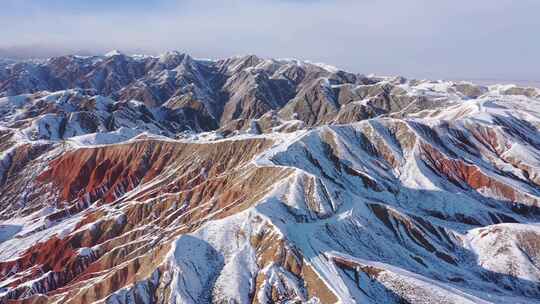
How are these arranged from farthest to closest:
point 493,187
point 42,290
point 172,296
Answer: point 493,187, point 42,290, point 172,296

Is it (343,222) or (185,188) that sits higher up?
(343,222)

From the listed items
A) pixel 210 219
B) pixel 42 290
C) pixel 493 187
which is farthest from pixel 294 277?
pixel 493 187

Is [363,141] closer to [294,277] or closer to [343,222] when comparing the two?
[343,222]

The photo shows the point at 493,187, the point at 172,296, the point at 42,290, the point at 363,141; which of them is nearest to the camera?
the point at 172,296

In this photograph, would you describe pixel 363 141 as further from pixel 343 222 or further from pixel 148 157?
pixel 148 157

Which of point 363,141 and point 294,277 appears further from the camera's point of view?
point 363,141

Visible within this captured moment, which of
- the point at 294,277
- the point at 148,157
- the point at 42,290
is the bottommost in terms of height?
the point at 42,290
